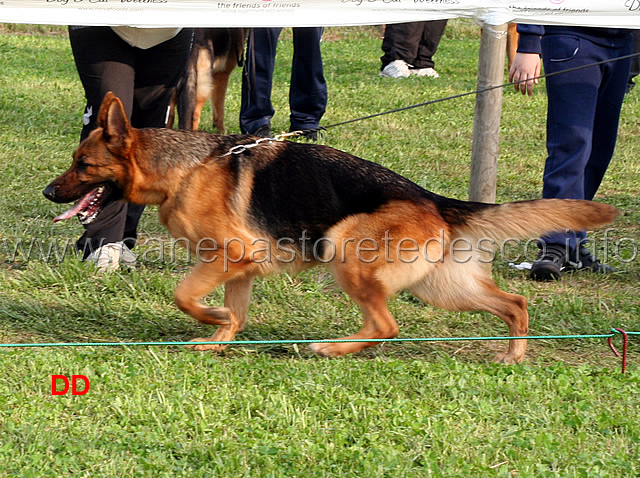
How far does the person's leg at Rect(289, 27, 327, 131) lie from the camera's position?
8852 millimetres

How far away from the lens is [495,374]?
153 inches

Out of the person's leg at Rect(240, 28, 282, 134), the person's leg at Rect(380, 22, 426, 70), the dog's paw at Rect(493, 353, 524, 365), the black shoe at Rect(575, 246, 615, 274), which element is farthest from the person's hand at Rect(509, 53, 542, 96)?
the person's leg at Rect(380, 22, 426, 70)

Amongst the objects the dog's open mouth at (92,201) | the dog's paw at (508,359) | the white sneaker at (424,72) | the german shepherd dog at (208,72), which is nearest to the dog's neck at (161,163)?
the dog's open mouth at (92,201)

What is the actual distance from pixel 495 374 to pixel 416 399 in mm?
510

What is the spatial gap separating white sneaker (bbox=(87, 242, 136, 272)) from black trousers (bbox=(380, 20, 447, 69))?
29.1 feet

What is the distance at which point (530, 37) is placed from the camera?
201 inches

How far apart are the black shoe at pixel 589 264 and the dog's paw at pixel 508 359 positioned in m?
1.63

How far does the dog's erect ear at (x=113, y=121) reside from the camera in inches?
153

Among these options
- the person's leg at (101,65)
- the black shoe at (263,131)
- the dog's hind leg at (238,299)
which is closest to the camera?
the dog's hind leg at (238,299)

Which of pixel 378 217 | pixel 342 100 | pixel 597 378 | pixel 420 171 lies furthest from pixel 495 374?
pixel 342 100

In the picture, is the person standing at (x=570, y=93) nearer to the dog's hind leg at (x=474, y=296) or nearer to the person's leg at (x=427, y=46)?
the dog's hind leg at (x=474, y=296)

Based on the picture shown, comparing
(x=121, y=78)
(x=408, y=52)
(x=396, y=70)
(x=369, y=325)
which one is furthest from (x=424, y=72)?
(x=369, y=325)

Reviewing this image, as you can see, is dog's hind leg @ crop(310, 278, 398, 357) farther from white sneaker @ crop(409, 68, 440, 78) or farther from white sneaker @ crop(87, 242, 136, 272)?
white sneaker @ crop(409, 68, 440, 78)

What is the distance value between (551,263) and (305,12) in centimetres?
221
